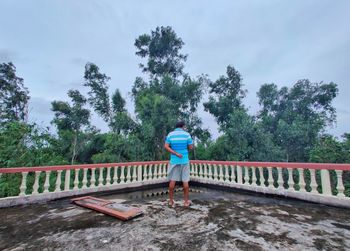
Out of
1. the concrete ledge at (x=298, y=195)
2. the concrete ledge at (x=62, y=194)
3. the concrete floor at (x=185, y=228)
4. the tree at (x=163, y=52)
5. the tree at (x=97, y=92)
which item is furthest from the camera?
the tree at (x=97, y=92)

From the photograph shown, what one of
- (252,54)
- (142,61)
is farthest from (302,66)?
(142,61)

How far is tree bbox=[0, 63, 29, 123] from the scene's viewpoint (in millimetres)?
10688

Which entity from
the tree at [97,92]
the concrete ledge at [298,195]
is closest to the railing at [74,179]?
the concrete ledge at [298,195]

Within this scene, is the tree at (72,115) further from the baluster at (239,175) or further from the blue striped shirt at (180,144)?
the baluster at (239,175)

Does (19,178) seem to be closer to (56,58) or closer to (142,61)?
(56,58)

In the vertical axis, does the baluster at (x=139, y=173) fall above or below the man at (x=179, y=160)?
below

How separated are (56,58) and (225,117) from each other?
9200 millimetres

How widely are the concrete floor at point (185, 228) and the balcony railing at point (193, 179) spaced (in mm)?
279

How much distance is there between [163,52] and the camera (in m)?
10.6

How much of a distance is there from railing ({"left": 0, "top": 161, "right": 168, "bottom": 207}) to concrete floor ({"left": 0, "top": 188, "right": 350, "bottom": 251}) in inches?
16.8

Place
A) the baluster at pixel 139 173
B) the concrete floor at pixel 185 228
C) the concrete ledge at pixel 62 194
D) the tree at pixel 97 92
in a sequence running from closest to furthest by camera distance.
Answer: the concrete floor at pixel 185 228 < the concrete ledge at pixel 62 194 < the baluster at pixel 139 173 < the tree at pixel 97 92

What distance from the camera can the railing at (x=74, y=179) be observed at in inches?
125

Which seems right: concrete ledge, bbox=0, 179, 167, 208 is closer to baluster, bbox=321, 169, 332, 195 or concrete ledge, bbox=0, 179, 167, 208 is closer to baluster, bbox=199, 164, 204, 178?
baluster, bbox=199, 164, 204, 178

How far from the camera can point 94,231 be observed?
6.32ft
